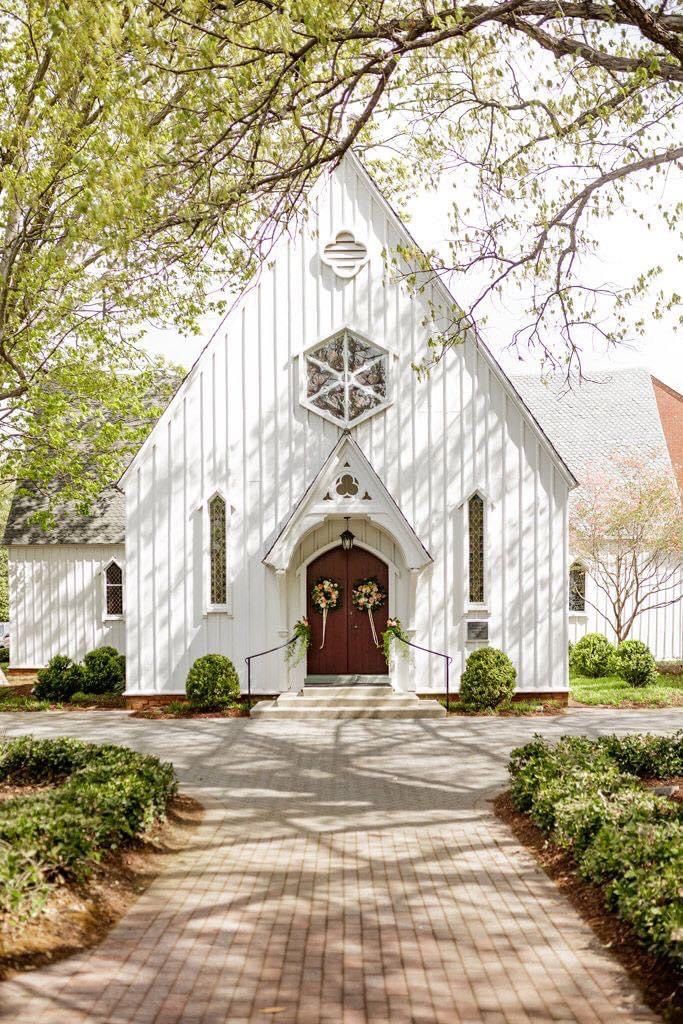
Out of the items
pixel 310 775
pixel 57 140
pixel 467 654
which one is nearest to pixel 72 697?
pixel 467 654

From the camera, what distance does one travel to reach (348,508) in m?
19.8

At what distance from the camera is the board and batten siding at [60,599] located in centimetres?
2762

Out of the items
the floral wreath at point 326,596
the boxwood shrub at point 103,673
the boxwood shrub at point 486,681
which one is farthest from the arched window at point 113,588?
the boxwood shrub at point 486,681

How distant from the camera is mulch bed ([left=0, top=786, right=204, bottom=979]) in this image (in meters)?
6.40

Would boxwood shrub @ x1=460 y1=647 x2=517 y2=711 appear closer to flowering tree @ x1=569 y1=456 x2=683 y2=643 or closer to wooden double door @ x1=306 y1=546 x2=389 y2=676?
wooden double door @ x1=306 y1=546 x2=389 y2=676

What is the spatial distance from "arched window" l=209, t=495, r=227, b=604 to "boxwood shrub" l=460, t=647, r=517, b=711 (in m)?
5.15

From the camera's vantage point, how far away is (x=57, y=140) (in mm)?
14469

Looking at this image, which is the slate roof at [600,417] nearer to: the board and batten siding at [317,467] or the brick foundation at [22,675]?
the board and batten siding at [317,467]

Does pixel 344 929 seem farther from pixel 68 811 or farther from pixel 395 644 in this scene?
pixel 395 644

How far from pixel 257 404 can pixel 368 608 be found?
4.78 meters

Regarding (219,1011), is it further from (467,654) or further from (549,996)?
(467,654)

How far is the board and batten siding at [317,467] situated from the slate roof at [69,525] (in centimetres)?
764

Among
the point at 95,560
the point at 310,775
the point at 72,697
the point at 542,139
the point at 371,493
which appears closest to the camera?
the point at 542,139

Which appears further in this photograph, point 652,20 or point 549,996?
point 652,20
